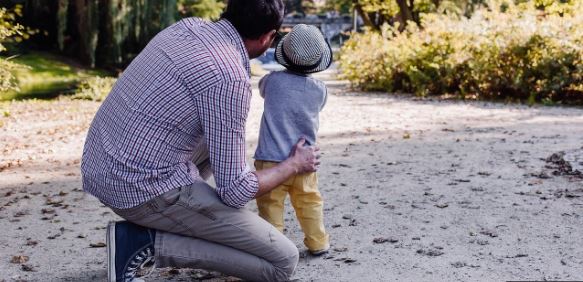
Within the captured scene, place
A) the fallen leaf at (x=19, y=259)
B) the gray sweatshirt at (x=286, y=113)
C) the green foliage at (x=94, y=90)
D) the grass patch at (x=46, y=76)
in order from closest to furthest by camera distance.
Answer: the gray sweatshirt at (x=286, y=113) → the fallen leaf at (x=19, y=259) → the green foliage at (x=94, y=90) → the grass patch at (x=46, y=76)

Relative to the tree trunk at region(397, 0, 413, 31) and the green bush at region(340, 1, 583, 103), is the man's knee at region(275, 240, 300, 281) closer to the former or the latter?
the green bush at region(340, 1, 583, 103)

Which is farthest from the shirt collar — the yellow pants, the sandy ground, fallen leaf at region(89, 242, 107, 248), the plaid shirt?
→ fallen leaf at region(89, 242, 107, 248)

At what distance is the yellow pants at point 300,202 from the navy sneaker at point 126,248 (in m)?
0.80

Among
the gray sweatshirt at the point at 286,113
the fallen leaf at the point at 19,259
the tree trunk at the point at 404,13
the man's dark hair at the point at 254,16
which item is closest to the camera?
the man's dark hair at the point at 254,16

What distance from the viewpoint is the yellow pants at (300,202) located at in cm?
373

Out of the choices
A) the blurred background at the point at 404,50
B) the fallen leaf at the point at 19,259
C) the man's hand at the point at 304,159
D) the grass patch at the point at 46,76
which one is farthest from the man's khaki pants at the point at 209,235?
the grass patch at the point at 46,76

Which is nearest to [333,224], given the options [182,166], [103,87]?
[182,166]

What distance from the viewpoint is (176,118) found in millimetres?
2959

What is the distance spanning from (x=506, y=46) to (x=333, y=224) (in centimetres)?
959

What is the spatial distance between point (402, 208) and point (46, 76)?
15712 mm

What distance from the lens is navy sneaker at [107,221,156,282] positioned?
3109 millimetres

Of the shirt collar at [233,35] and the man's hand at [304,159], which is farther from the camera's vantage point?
the man's hand at [304,159]

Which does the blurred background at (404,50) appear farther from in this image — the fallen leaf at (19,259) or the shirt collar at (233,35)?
the shirt collar at (233,35)

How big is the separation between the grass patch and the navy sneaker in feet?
47.0
